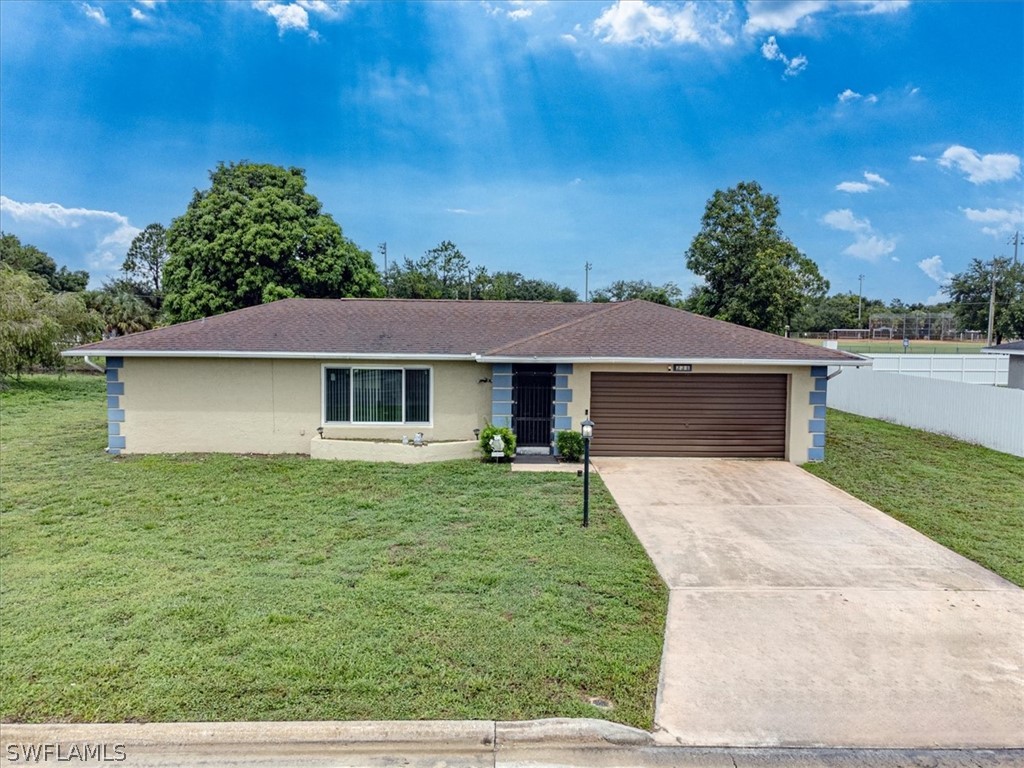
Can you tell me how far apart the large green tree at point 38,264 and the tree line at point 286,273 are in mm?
110

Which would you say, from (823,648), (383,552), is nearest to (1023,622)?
(823,648)

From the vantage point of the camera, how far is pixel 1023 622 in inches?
202

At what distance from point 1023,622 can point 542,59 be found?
76.5 feet

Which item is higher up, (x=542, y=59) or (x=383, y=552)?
(x=542, y=59)

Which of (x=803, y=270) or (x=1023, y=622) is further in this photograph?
(x=803, y=270)

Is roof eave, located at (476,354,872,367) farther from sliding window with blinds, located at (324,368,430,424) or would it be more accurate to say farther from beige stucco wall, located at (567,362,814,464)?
sliding window with blinds, located at (324,368,430,424)

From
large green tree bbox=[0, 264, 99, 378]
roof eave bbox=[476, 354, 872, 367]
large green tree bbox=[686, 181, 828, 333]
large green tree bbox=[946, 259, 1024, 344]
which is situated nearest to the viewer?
roof eave bbox=[476, 354, 872, 367]

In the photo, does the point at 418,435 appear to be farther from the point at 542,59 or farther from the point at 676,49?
the point at 676,49

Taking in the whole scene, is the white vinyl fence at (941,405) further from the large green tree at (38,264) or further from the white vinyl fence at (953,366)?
the large green tree at (38,264)

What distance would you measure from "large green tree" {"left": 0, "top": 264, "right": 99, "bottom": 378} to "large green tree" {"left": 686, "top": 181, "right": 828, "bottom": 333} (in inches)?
1153

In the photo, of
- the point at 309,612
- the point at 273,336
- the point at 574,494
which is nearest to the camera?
the point at 309,612

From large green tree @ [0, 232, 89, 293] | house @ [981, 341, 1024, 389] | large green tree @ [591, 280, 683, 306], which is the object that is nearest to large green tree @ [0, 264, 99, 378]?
large green tree @ [0, 232, 89, 293]

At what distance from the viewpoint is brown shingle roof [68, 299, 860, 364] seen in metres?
11.4

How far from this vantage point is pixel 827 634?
4930 mm
